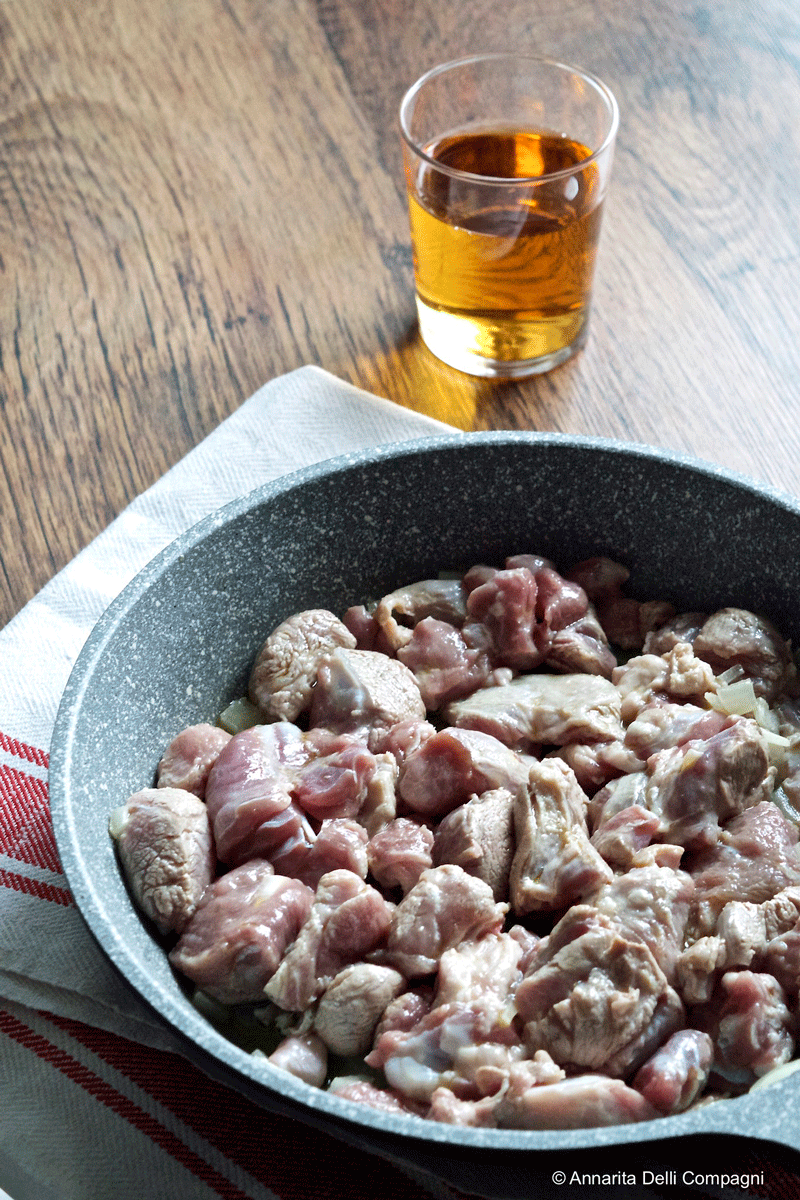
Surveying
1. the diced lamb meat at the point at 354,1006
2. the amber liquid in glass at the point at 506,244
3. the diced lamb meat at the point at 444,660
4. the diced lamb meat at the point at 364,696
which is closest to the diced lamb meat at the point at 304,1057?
the diced lamb meat at the point at 354,1006

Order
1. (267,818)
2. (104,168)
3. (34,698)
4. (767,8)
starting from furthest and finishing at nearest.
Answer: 1. (767,8)
2. (104,168)
3. (34,698)
4. (267,818)

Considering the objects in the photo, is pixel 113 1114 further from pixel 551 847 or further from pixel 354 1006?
pixel 551 847

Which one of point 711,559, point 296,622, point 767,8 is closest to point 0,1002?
point 296,622

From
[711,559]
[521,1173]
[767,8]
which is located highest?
[767,8]

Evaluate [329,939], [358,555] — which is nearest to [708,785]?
[329,939]

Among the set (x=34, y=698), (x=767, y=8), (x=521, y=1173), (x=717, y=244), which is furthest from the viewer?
(x=767, y=8)

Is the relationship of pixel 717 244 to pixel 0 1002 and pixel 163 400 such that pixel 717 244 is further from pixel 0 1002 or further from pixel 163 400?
pixel 0 1002
